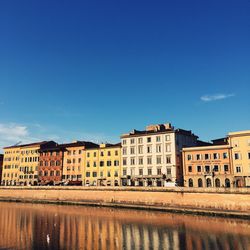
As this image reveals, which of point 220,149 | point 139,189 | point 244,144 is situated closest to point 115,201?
point 139,189

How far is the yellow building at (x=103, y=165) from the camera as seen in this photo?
99.1 metres

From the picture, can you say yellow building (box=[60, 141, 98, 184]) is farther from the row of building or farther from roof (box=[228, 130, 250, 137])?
roof (box=[228, 130, 250, 137])

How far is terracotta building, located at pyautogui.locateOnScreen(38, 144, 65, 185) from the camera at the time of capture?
112m

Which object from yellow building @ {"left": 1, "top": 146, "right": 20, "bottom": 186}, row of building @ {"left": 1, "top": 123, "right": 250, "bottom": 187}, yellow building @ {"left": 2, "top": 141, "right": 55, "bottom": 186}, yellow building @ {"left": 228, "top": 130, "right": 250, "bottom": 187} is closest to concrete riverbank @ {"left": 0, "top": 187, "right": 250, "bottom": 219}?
row of building @ {"left": 1, "top": 123, "right": 250, "bottom": 187}

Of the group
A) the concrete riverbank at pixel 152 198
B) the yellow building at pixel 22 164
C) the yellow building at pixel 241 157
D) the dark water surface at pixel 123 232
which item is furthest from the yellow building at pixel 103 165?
the yellow building at pixel 241 157

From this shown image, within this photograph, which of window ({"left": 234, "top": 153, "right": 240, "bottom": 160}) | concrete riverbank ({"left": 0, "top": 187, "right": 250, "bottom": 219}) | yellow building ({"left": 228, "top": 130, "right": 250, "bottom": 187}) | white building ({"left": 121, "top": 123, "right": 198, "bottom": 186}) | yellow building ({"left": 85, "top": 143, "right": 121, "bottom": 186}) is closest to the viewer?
concrete riverbank ({"left": 0, "top": 187, "right": 250, "bottom": 219})

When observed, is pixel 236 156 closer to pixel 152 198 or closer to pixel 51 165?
pixel 152 198

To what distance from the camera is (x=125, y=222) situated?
5466 centimetres

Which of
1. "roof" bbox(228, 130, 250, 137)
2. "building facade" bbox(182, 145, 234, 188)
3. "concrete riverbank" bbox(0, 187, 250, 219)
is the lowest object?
"concrete riverbank" bbox(0, 187, 250, 219)

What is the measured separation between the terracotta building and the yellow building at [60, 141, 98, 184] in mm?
1988

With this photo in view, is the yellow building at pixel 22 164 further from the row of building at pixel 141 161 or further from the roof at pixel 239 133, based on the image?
the roof at pixel 239 133

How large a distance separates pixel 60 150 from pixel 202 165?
52953 millimetres

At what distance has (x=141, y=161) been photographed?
309 feet

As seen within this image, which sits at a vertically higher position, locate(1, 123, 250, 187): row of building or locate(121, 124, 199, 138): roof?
locate(121, 124, 199, 138): roof
